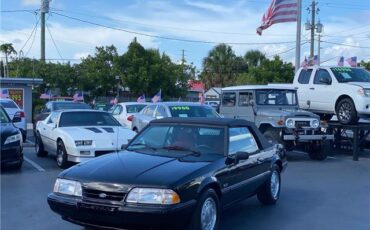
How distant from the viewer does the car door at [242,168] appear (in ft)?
20.5

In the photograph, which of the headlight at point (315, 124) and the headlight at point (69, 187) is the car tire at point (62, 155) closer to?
the headlight at point (69, 187)

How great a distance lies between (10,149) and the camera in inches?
406

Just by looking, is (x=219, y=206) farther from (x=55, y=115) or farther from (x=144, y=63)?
(x=144, y=63)


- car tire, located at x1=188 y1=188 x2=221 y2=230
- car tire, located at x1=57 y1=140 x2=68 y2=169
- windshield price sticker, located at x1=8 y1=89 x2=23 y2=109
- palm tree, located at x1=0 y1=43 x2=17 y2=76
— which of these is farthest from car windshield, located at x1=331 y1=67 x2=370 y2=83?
palm tree, located at x1=0 y1=43 x2=17 y2=76

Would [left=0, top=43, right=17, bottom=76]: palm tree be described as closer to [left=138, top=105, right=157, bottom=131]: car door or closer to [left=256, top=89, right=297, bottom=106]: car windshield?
[left=138, top=105, right=157, bottom=131]: car door

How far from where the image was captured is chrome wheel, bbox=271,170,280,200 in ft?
25.6

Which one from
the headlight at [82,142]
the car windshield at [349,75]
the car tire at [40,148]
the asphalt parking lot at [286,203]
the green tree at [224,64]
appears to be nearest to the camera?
the asphalt parking lot at [286,203]

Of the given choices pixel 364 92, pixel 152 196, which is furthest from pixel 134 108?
pixel 152 196

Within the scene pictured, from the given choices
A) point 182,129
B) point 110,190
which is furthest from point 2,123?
point 110,190

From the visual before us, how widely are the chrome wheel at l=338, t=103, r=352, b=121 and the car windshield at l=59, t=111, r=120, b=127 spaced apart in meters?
6.63

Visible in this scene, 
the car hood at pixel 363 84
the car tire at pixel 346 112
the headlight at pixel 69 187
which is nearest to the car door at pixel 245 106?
the car tire at pixel 346 112

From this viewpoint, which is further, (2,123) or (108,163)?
(2,123)

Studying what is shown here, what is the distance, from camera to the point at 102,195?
5199 mm

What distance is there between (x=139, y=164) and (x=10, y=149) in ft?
18.2
